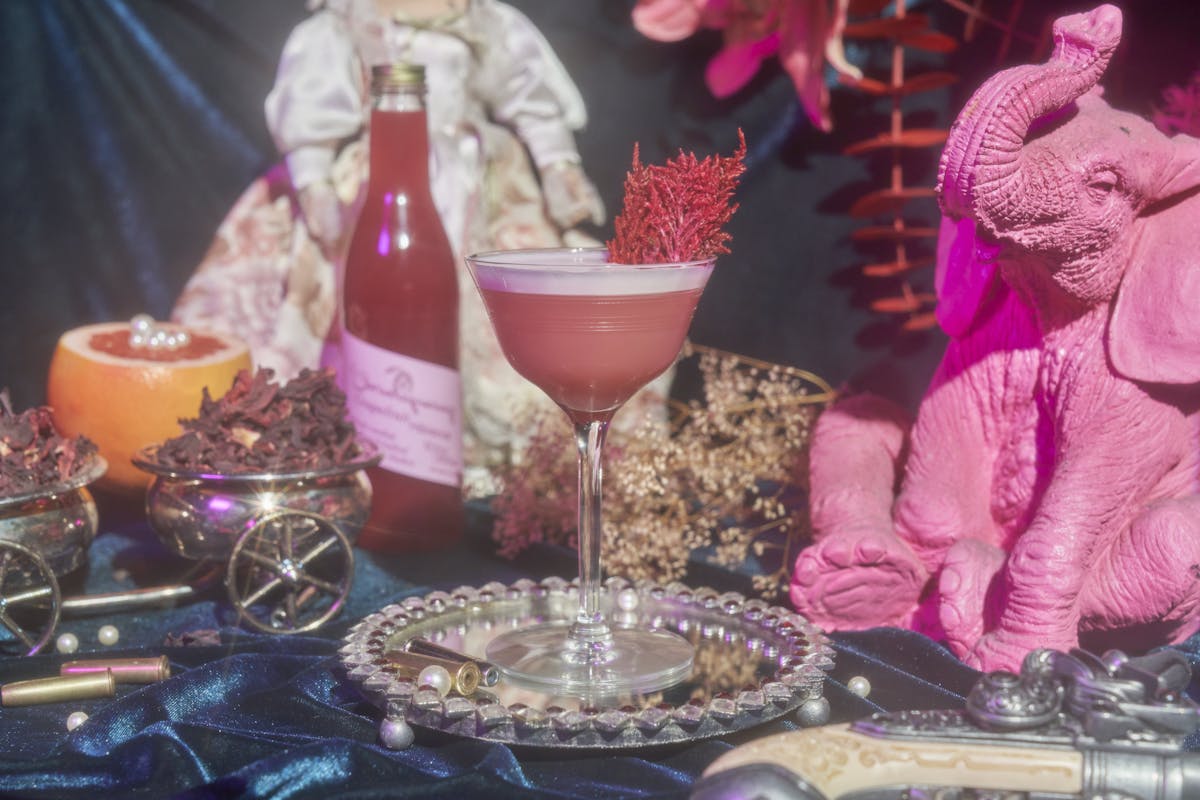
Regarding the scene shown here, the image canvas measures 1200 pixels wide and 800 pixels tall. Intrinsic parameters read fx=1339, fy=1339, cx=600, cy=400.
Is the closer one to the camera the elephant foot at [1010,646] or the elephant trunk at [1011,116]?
the elephant trunk at [1011,116]

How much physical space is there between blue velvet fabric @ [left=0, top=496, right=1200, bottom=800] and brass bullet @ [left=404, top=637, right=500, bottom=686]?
0.24ft

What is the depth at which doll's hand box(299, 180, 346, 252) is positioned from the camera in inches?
89.7

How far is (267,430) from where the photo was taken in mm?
1718

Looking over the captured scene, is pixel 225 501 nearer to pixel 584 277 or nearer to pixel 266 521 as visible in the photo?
pixel 266 521

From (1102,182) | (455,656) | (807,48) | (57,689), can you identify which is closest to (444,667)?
(455,656)

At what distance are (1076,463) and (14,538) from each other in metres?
1.23

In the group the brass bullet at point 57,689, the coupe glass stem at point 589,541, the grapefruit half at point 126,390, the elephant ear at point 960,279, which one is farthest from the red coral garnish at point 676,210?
the grapefruit half at point 126,390

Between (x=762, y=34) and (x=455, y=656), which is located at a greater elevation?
(x=762, y=34)

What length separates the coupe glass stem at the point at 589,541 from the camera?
1465mm

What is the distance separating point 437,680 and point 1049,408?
0.78m

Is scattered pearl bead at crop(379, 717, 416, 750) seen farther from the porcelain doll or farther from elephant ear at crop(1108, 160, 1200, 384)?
the porcelain doll

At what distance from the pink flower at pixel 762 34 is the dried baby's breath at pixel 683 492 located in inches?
19.7

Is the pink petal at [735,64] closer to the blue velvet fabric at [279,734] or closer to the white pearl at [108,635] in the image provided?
the blue velvet fabric at [279,734]

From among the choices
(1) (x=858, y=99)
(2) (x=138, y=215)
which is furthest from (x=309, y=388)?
(1) (x=858, y=99)
